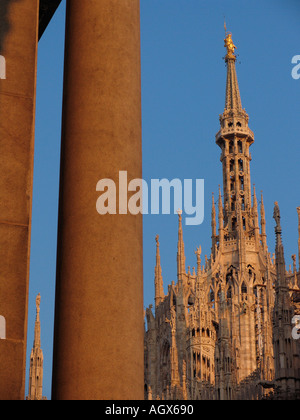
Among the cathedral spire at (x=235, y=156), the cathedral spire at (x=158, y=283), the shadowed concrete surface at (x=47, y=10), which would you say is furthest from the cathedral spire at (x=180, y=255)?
the shadowed concrete surface at (x=47, y=10)

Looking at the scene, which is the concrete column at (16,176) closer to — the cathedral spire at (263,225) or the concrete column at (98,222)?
the concrete column at (98,222)

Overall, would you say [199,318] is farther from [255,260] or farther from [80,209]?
[80,209]

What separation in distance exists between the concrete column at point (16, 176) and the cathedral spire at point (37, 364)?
50.9 m

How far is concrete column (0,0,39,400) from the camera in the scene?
6531mm

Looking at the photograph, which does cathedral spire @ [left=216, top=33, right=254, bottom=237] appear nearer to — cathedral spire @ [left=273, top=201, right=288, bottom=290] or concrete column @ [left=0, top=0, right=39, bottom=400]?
cathedral spire @ [left=273, top=201, right=288, bottom=290]

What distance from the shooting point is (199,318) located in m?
68.8

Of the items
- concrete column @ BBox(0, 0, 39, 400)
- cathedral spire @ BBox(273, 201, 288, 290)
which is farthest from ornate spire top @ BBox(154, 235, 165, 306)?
concrete column @ BBox(0, 0, 39, 400)

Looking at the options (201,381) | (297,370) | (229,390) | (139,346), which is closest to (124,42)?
(139,346)

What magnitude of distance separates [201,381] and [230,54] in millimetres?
54807

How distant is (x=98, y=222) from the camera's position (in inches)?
252

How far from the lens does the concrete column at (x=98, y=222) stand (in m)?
6.05

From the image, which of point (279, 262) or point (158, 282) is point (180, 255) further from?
point (279, 262)

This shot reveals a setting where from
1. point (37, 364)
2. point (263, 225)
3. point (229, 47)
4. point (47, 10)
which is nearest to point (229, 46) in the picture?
point (229, 47)

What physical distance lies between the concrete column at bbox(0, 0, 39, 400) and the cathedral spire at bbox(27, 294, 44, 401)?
2003 inches
